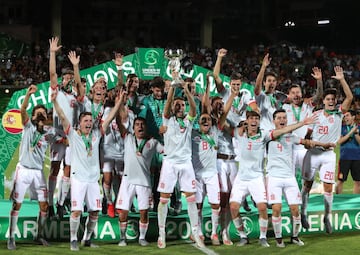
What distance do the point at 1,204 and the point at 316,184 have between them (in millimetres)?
6450

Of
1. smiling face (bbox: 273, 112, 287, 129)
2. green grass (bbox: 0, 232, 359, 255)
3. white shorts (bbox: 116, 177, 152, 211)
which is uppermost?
smiling face (bbox: 273, 112, 287, 129)

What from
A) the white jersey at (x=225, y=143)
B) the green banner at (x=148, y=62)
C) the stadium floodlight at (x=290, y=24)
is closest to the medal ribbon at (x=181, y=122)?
the white jersey at (x=225, y=143)

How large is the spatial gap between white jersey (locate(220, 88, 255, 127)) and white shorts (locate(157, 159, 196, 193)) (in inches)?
50.0

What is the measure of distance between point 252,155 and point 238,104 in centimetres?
136

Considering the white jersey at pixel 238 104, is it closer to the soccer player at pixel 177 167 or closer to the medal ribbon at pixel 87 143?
the soccer player at pixel 177 167

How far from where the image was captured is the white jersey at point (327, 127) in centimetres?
1070

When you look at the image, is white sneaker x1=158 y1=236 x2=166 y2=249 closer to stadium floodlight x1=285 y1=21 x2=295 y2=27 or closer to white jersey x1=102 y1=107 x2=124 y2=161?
white jersey x1=102 y1=107 x2=124 y2=161

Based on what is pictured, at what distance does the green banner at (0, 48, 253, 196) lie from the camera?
10.5 meters

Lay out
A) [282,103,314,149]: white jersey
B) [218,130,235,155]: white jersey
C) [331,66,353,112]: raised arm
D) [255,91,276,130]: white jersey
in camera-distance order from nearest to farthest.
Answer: [218,130,235,155]: white jersey < [331,66,353,112]: raised arm < [255,91,276,130]: white jersey < [282,103,314,149]: white jersey

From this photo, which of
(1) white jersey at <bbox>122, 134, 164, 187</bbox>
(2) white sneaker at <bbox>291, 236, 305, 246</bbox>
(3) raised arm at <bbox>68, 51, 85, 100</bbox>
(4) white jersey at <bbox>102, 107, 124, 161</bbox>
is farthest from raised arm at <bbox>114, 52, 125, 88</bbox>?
(2) white sneaker at <bbox>291, 236, 305, 246</bbox>

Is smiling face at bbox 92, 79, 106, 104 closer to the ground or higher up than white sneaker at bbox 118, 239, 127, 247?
higher up

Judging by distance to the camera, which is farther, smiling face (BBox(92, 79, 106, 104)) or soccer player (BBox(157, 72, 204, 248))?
smiling face (BBox(92, 79, 106, 104))

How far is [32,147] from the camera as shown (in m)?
9.52

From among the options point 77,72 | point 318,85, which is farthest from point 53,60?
point 318,85
